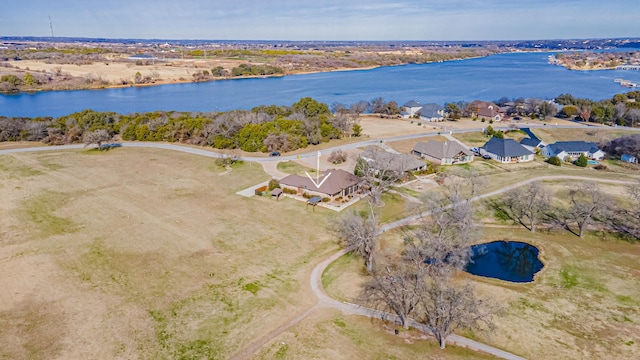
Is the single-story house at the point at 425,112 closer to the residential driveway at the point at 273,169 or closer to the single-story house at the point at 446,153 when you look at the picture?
the single-story house at the point at 446,153

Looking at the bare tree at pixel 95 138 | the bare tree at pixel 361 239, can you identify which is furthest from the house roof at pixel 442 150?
the bare tree at pixel 95 138

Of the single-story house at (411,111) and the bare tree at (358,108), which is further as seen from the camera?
the single-story house at (411,111)

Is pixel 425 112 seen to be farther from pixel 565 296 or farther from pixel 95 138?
pixel 565 296

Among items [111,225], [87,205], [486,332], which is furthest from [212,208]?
[486,332]

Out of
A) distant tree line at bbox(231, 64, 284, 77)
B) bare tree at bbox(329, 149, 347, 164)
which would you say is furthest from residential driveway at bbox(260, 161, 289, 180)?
distant tree line at bbox(231, 64, 284, 77)

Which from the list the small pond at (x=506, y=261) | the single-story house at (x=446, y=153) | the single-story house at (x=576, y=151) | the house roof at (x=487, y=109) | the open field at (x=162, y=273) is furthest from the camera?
the house roof at (x=487, y=109)

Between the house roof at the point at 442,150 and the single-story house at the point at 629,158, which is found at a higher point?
the house roof at the point at 442,150
